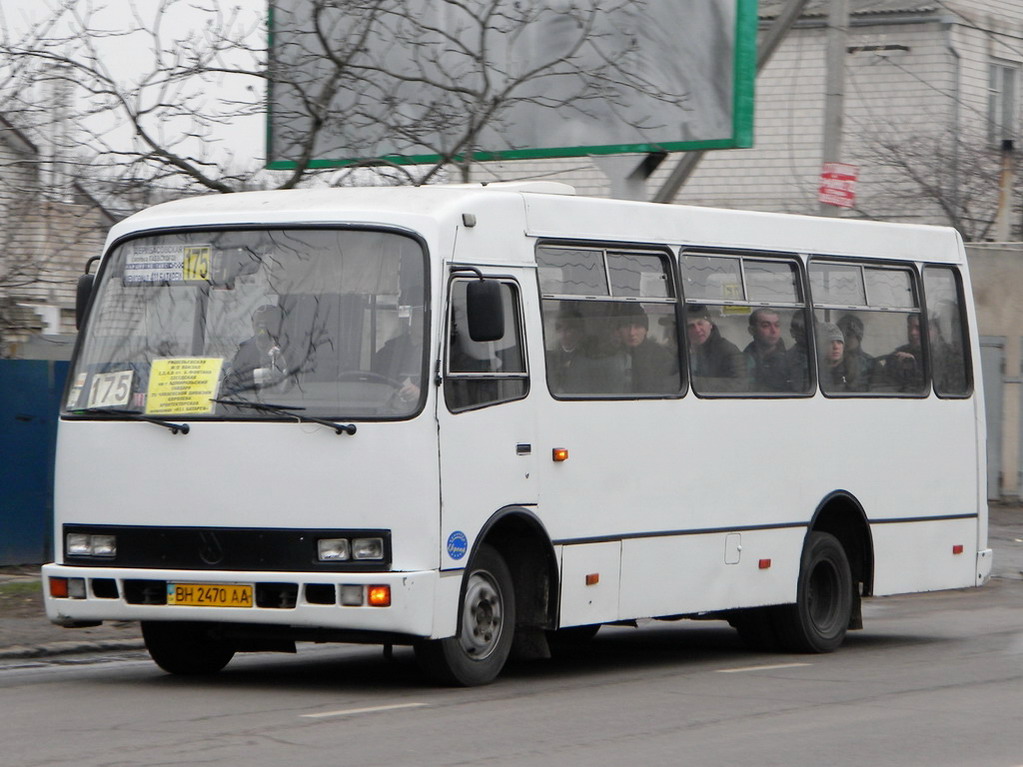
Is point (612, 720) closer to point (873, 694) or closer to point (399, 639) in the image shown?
point (399, 639)

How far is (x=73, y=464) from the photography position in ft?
33.1

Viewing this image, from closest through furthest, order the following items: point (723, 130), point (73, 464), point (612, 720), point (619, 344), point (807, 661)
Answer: point (612, 720) < point (73, 464) < point (619, 344) < point (807, 661) < point (723, 130)

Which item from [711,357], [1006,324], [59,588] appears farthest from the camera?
[1006,324]

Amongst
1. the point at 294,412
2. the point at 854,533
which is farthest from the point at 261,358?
the point at 854,533

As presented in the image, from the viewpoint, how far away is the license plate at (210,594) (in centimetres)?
959

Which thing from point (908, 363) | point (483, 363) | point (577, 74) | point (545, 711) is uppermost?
point (577, 74)

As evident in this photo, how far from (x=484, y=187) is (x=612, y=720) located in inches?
125

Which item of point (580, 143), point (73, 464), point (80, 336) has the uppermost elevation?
point (580, 143)

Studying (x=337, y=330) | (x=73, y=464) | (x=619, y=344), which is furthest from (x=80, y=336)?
(x=619, y=344)

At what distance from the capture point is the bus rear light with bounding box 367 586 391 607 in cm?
934

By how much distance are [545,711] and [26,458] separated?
8323mm

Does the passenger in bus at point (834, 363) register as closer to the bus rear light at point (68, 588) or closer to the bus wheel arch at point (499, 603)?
the bus wheel arch at point (499, 603)

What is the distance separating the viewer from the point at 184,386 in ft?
32.6

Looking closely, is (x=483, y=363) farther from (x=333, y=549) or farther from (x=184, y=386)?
(x=184, y=386)
